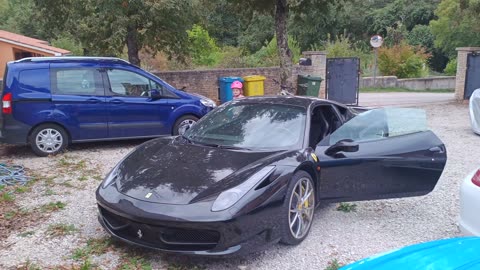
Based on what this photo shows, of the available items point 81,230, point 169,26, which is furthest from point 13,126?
point 169,26

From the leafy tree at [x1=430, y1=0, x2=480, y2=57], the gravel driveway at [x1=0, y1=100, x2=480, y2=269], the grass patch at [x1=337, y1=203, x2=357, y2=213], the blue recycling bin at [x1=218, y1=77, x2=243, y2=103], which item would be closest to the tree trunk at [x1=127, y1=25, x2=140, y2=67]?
the blue recycling bin at [x1=218, y1=77, x2=243, y2=103]

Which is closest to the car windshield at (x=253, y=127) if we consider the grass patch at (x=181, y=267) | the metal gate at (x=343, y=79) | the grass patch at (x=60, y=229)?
the grass patch at (x=181, y=267)

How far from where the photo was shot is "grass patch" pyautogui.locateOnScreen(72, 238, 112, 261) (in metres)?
4.12

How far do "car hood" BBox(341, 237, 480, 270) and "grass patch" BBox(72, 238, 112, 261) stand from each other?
2458 mm

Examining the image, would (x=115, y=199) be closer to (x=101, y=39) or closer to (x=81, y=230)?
(x=81, y=230)

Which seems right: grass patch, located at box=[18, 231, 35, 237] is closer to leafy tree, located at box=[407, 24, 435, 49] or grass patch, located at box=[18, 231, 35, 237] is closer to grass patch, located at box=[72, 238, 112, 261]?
grass patch, located at box=[72, 238, 112, 261]

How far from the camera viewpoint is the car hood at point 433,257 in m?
2.48

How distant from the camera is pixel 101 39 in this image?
38.6 ft

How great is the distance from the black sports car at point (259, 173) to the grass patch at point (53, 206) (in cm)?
127

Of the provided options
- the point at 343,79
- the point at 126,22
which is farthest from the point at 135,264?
the point at 343,79

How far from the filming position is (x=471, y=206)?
389cm

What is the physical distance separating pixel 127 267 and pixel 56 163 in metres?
4.29

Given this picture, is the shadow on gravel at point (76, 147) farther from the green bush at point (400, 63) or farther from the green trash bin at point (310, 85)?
the green bush at point (400, 63)

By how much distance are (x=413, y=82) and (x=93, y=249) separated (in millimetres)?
24335
